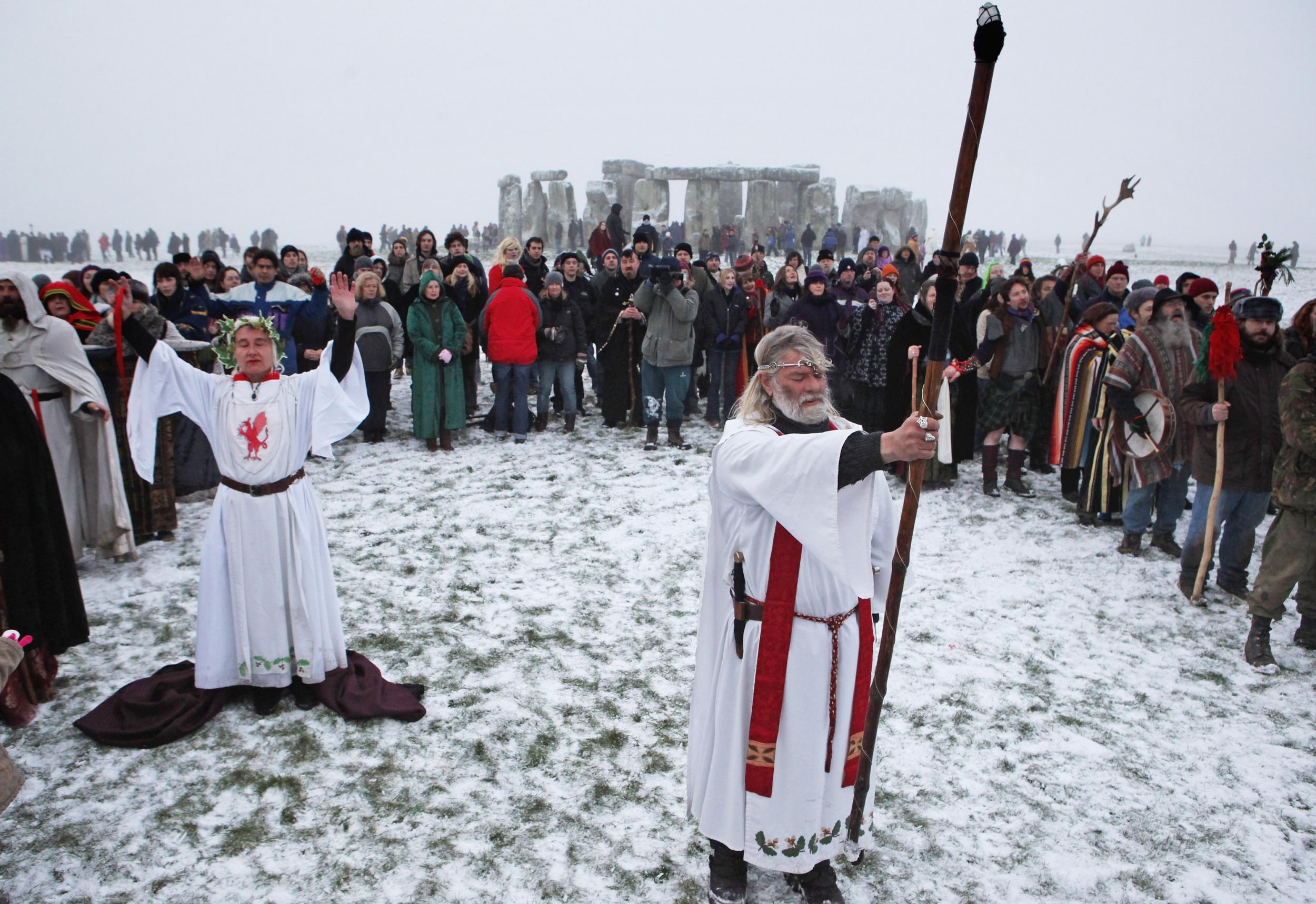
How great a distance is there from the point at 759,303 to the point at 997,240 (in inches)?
1172

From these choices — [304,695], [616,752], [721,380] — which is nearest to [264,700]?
[304,695]

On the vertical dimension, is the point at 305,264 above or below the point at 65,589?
above

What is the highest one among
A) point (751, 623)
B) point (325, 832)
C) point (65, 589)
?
point (751, 623)

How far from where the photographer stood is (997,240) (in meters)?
35.0

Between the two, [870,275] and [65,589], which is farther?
[870,275]

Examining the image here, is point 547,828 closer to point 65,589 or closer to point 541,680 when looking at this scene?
point 541,680

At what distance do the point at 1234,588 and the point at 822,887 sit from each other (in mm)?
3990

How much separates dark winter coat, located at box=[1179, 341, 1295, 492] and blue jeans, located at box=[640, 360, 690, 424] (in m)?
4.65

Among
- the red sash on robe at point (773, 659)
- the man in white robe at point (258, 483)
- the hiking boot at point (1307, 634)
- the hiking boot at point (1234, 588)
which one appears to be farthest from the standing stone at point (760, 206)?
the red sash on robe at point (773, 659)

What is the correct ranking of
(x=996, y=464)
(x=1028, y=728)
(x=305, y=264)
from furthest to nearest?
(x=305, y=264) → (x=996, y=464) → (x=1028, y=728)

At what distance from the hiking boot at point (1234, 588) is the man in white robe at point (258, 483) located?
5240mm

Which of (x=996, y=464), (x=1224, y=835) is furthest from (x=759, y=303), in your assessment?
(x=1224, y=835)

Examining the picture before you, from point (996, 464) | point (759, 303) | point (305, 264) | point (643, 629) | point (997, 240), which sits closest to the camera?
point (643, 629)

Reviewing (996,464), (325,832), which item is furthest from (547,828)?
(996,464)
